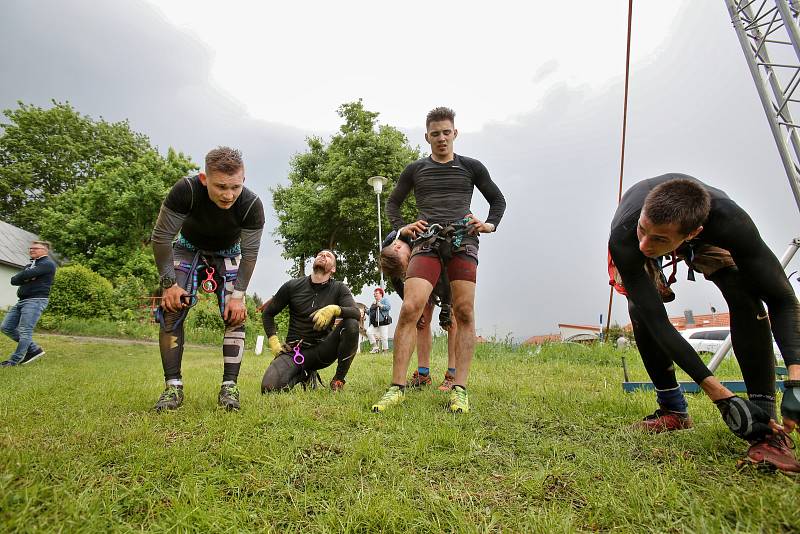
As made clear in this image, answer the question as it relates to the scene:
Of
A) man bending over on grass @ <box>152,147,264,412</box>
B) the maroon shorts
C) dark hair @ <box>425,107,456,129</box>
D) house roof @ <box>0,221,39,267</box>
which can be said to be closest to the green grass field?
man bending over on grass @ <box>152,147,264,412</box>

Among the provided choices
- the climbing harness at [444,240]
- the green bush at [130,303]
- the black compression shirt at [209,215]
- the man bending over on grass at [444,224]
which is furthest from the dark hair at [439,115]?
the green bush at [130,303]

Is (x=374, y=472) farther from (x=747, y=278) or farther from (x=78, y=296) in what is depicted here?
(x=78, y=296)

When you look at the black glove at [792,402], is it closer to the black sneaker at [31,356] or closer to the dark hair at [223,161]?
the dark hair at [223,161]

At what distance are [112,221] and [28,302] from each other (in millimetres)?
19520

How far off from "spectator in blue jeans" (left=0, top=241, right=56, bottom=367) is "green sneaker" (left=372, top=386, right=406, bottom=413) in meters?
7.08

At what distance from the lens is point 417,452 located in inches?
82.0

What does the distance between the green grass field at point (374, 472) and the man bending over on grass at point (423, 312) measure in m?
1.05

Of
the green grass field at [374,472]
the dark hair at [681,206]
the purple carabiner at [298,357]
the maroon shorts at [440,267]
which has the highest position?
the dark hair at [681,206]

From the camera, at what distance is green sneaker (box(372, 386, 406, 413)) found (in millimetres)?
2875

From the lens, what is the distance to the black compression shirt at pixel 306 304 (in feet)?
14.7

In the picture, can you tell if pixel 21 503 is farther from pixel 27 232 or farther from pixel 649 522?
pixel 27 232

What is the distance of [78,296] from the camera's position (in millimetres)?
16500

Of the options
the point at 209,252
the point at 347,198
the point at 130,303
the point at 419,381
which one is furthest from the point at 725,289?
the point at 130,303

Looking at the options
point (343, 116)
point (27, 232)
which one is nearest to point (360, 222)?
point (343, 116)
